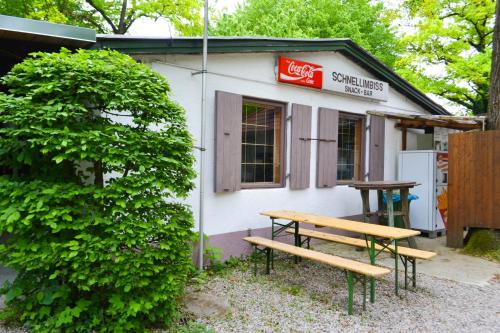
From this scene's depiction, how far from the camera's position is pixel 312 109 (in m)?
7.12

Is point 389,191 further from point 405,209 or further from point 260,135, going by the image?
point 260,135

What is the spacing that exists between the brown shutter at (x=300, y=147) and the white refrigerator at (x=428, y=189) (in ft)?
9.42

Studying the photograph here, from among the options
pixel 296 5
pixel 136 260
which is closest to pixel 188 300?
pixel 136 260

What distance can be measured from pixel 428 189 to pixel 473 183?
1260mm

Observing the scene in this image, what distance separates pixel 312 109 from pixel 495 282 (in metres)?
3.82

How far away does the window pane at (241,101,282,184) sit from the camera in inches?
250

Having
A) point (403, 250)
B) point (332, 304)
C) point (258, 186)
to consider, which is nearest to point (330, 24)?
point (258, 186)

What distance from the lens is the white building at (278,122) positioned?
18.0 feet

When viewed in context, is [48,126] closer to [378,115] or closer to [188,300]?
[188,300]

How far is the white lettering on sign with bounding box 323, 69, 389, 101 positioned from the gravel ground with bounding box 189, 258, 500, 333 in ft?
11.6

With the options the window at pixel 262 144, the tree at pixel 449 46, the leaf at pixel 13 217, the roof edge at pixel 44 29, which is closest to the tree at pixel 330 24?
the tree at pixel 449 46

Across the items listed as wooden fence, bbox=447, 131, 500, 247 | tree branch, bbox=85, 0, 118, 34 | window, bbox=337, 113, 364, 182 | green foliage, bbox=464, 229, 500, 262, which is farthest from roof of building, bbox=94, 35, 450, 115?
tree branch, bbox=85, 0, 118, 34

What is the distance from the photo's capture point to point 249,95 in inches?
242

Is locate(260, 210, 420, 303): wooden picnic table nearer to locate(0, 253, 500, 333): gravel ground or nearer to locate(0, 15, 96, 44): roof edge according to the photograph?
locate(0, 253, 500, 333): gravel ground
